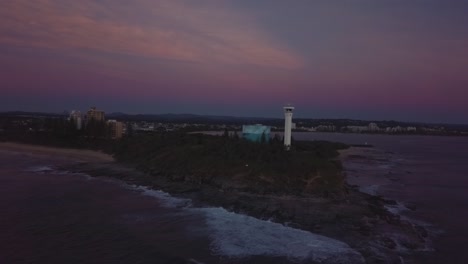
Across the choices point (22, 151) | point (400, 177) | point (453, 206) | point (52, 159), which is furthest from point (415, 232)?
point (22, 151)

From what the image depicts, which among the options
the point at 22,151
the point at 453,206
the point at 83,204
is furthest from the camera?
the point at 22,151

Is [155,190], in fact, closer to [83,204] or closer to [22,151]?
[83,204]

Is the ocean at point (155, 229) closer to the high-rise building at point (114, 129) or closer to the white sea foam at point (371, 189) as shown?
the white sea foam at point (371, 189)


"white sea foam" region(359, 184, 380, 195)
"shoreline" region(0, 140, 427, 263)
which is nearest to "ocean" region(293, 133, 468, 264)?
"white sea foam" region(359, 184, 380, 195)

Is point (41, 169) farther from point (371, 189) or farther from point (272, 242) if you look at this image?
point (272, 242)

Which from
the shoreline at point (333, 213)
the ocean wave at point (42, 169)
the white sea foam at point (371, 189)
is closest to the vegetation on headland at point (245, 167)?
the shoreline at point (333, 213)
